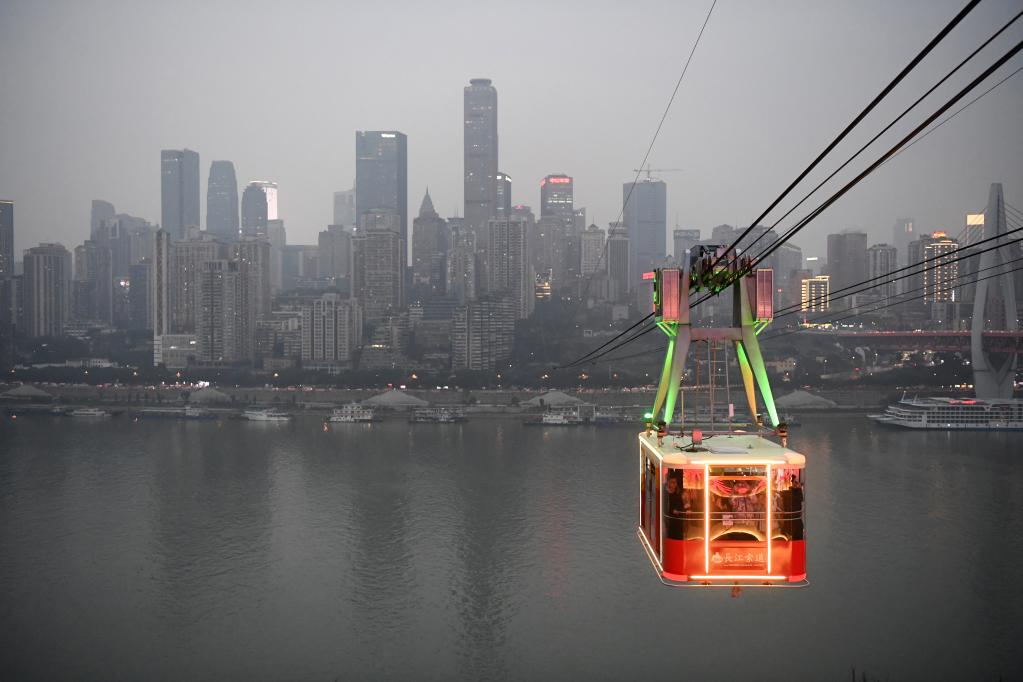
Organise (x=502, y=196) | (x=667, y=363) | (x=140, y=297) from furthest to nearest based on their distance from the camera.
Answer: (x=502, y=196) < (x=140, y=297) < (x=667, y=363)

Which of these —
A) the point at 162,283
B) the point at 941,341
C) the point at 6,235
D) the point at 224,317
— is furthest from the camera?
the point at 6,235

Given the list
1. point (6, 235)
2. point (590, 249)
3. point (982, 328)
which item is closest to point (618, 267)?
point (590, 249)

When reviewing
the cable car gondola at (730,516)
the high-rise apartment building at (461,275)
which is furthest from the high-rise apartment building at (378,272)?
the cable car gondola at (730,516)

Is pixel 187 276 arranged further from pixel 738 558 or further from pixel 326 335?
pixel 738 558

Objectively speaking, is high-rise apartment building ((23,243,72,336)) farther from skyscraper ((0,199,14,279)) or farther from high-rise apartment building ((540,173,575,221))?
high-rise apartment building ((540,173,575,221))

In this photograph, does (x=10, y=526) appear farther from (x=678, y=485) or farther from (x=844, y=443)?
(x=844, y=443)

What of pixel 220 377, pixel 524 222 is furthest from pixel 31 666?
pixel 524 222

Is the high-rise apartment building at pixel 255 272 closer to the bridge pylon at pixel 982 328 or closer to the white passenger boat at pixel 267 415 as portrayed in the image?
the white passenger boat at pixel 267 415
